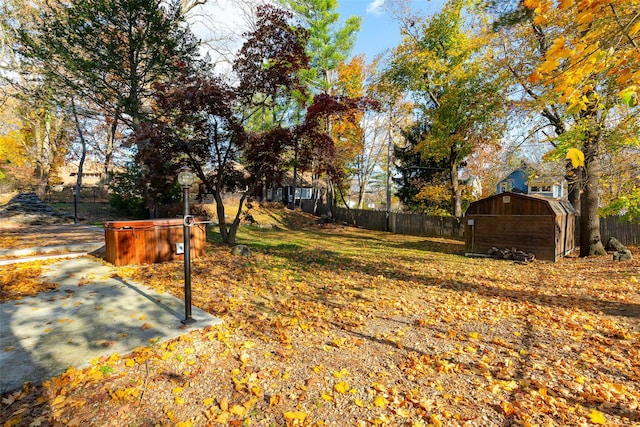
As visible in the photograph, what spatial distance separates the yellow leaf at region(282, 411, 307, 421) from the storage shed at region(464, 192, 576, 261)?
10.5m

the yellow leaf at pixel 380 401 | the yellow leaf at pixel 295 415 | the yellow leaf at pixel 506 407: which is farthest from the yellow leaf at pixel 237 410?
the yellow leaf at pixel 506 407

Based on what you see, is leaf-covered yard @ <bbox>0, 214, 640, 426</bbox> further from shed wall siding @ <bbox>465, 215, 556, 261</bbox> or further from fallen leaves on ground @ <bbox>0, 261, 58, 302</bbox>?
shed wall siding @ <bbox>465, 215, 556, 261</bbox>

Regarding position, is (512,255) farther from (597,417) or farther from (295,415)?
(295,415)

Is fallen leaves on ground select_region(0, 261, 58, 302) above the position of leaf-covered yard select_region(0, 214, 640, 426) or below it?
above

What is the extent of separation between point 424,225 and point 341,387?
56.2 feet

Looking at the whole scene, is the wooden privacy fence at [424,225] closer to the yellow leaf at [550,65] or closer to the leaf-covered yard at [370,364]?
the leaf-covered yard at [370,364]

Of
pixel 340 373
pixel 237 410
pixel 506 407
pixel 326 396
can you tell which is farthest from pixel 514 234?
pixel 237 410

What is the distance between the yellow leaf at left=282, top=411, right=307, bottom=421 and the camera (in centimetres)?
232

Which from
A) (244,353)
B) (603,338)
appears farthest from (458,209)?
(244,353)

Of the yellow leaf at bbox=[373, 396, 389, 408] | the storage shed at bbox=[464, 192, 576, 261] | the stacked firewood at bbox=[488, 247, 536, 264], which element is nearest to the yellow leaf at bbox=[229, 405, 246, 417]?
the yellow leaf at bbox=[373, 396, 389, 408]

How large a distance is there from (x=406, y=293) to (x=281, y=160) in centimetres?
550

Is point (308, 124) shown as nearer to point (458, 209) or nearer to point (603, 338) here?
point (603, 338)

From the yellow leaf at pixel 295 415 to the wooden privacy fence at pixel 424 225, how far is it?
13.9m

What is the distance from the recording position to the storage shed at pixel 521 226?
9805 mm
